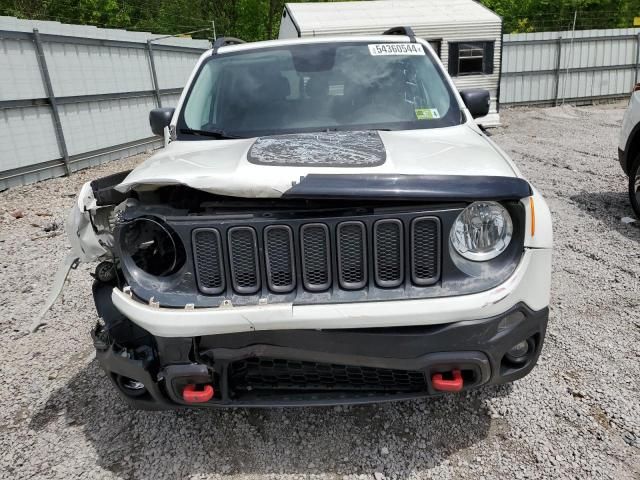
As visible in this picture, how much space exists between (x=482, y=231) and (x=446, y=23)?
12570 mm

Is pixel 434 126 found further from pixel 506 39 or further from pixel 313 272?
pixel 506 39

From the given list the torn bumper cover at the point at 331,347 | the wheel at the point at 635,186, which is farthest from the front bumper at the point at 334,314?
the wheel at the point at 635,186

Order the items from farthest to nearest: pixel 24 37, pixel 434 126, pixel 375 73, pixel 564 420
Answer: pixel 24 37 < pixel 375 73 < pixel 434 126 < pixel 564 420

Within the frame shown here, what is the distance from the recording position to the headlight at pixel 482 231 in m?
2.10

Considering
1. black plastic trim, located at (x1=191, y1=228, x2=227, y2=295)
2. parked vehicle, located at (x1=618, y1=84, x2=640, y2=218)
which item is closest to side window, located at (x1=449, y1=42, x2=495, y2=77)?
parked vehicle, located at (x1=618, y1=84, x2=640, y2=218)

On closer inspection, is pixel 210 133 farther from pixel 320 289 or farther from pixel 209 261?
pixel 320 289

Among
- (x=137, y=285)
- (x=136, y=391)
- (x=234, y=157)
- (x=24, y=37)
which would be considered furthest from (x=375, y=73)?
(x=24, y=37)

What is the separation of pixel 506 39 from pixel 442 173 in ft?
61.2

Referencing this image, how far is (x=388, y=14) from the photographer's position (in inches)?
509

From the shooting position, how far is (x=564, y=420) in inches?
104

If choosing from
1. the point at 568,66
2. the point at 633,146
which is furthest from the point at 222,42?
the point at 568,66

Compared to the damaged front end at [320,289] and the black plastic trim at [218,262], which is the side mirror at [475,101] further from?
the black plastic trim at [218,262]

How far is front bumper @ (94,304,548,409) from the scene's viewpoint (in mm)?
2059

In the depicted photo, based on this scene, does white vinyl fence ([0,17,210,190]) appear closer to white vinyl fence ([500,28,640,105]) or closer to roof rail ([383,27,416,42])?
roof rail ([383,27,416,42])
